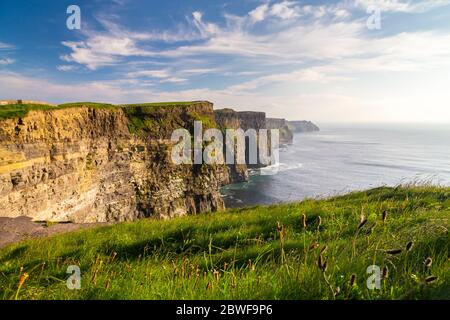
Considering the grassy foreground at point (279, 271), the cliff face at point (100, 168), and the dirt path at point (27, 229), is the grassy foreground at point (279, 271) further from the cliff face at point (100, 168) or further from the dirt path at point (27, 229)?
the cliff face at point (100, 168)

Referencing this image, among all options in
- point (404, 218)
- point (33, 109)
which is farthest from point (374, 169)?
point (404, 218)

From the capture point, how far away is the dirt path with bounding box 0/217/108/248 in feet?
50.3

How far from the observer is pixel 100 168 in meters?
59.9

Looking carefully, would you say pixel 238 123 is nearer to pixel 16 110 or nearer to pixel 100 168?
pixel 100 168

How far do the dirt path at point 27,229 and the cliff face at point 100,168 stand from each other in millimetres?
25350

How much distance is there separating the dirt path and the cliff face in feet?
83.2

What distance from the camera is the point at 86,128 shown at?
190 ft

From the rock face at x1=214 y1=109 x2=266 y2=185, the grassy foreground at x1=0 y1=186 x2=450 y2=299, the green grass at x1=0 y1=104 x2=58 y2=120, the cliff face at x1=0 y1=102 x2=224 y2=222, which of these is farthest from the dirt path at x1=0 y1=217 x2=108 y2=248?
the rock face at x1=214 y1=109 x2=266 y2=185

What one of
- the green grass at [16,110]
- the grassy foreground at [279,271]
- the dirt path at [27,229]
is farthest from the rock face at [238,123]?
the grassy foreground at [279,271]

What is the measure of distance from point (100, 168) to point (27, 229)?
45176 millimetres

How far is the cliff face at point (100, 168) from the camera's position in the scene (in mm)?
42219

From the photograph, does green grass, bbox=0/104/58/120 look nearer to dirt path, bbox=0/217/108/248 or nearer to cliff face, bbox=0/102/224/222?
cliff face, bbox=0/102/224/222

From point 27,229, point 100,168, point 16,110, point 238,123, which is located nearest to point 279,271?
point 27,229
